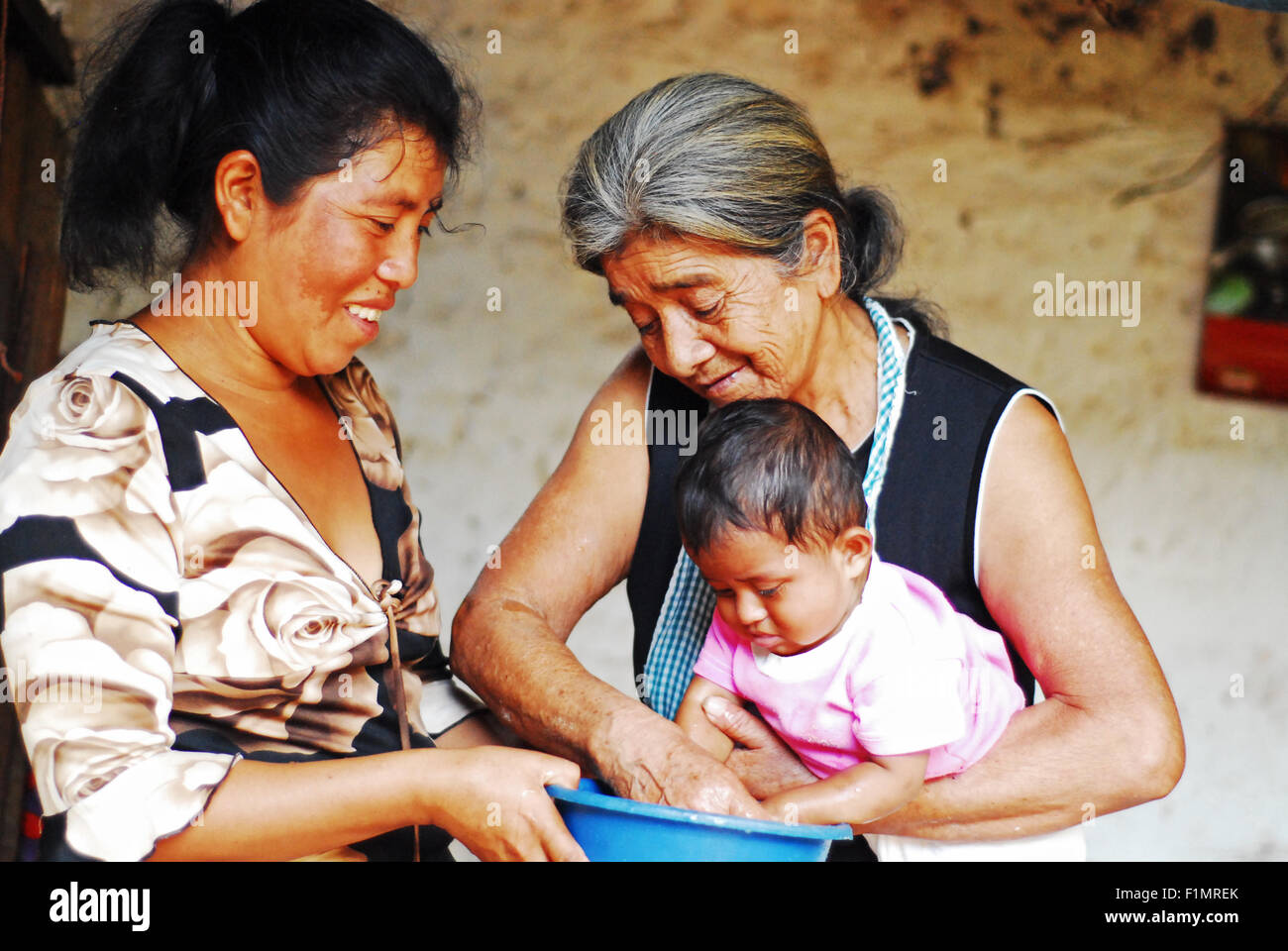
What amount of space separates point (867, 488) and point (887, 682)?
0.41 meters

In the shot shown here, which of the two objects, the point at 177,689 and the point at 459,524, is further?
the point at 459,524

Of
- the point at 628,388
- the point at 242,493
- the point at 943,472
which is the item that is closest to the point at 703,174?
the point at 628,388

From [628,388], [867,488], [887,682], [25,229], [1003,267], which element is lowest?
[887,682]

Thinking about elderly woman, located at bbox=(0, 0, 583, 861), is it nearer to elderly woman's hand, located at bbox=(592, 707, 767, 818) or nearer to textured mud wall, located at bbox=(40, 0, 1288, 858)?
elderly woman's hand, located at bbox=(592, 707, 767, 818)

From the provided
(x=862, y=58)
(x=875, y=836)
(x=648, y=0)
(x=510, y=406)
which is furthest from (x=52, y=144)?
(x=875, y=836)

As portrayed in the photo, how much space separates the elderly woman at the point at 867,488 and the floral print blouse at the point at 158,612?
336mm

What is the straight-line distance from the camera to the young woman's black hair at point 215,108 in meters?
1.96

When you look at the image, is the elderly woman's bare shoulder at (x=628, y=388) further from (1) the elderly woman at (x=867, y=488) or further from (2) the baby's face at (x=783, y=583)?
(2) the baby's face at (x=783, y=583)

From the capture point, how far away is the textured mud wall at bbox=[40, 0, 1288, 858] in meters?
4.06

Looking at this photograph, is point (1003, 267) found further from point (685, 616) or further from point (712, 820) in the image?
point (712, 820)

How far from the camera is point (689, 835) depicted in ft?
5.24
